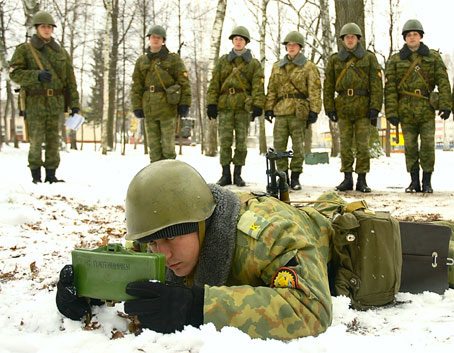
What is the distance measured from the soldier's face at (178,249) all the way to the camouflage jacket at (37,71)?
528cm

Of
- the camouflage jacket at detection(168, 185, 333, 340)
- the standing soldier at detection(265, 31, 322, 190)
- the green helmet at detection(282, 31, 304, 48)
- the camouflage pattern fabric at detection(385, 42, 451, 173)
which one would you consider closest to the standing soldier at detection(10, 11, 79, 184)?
the standing soldier at detection(265, 31, 322, 190)

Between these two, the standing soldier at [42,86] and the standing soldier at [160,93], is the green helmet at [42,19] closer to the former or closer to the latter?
the standing soldier at [42,86]

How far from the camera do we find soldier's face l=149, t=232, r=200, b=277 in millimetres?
1920

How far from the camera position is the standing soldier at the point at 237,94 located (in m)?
6.99

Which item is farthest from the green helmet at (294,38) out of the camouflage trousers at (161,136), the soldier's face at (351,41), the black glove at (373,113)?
the camouflage trousers at (161,136)

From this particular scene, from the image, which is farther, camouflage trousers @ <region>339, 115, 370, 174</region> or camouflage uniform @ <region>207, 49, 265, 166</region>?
camouflage uniform @ <region>207, 49, 265, 166</region>

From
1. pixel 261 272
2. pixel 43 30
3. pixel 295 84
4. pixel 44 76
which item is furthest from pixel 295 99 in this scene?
pixel 261 272

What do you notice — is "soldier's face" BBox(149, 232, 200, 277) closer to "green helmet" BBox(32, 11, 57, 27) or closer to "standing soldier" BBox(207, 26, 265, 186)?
"standing soldier" BBox(207, 26, 265, 186)

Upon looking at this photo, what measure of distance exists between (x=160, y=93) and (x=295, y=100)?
6.61 ft

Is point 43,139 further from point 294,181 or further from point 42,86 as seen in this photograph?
point 294,181

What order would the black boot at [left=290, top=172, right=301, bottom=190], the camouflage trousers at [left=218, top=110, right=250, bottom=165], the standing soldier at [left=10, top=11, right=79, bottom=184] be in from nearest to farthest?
the standing soldier at [left=10, top=11, right=79, bottom=184] < the black boot at [left=290, top=172, right=301, bottom=190] < the camouflage trousers at [left=218, top=110, right=250, bottom=165]

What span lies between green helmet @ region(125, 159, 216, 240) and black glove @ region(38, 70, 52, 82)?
5.13 meters

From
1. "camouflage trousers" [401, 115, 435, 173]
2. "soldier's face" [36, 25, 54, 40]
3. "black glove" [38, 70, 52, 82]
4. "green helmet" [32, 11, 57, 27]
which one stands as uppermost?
"green helmet" [32, 11, 57, 27]

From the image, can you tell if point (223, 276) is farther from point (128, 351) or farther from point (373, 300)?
point (373, 300)
